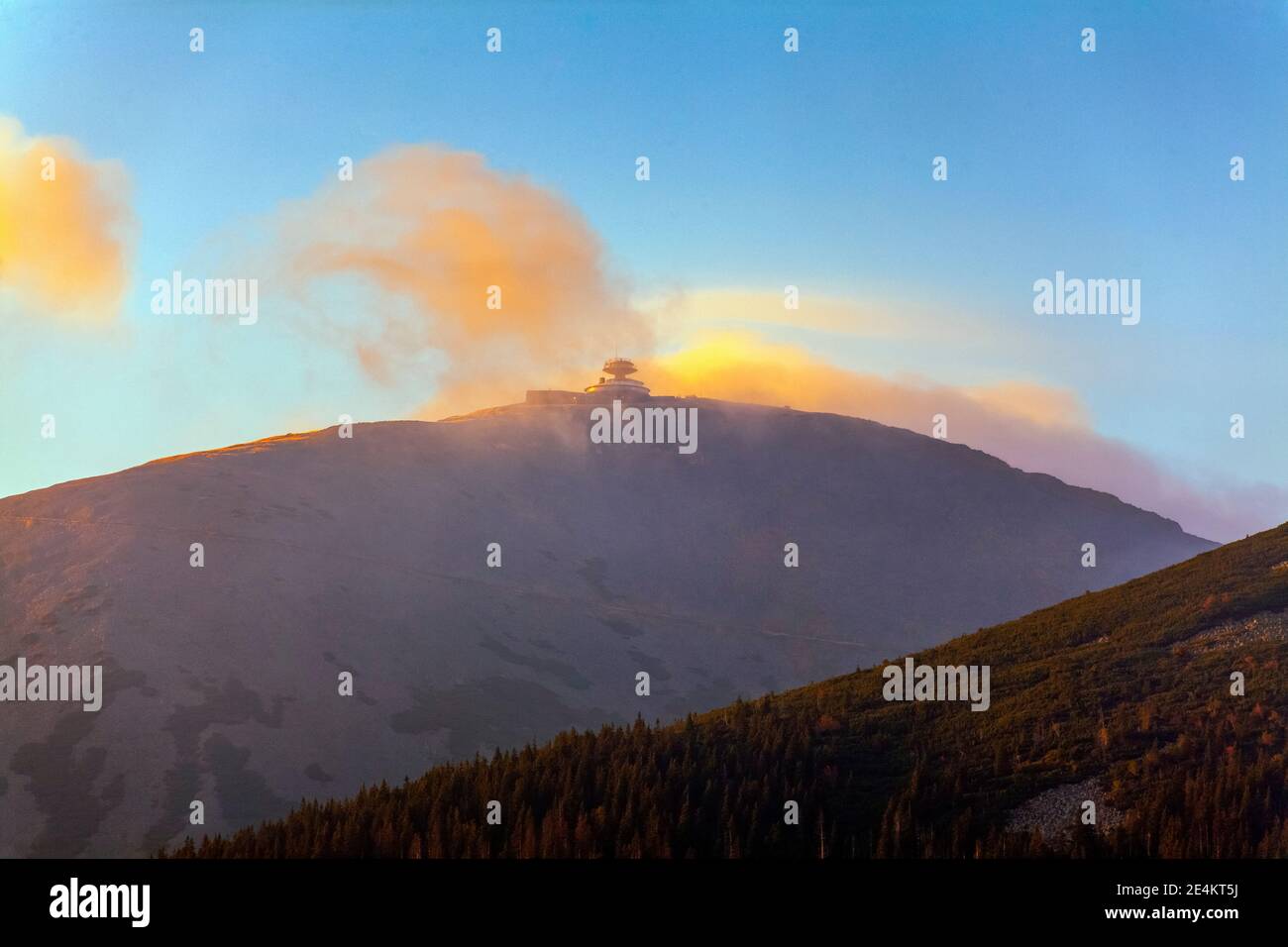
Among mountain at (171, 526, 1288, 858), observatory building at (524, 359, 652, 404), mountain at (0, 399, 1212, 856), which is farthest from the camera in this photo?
observatory building at (524, 359, 652, 404)

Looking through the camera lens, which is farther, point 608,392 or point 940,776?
point 608,392

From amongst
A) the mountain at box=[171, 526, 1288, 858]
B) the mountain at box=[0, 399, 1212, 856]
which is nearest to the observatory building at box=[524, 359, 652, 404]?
the mountain at box=[0, 399, 1212, 856]

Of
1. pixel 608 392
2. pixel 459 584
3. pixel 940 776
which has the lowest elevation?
pixel 940 776

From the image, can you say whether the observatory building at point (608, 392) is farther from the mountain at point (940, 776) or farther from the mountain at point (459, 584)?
the mountain at point (940, 776)

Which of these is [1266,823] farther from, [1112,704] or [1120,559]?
[1120,559]

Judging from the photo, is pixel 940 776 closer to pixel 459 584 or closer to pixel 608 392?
pixel 459 584

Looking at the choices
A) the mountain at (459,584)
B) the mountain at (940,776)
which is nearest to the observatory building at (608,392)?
the mountain at (459,584)

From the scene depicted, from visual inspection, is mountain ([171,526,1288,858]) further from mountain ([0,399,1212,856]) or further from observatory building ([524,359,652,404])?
observatory building ([524,359,652,404])

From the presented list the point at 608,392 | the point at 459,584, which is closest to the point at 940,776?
the point at 459,584
